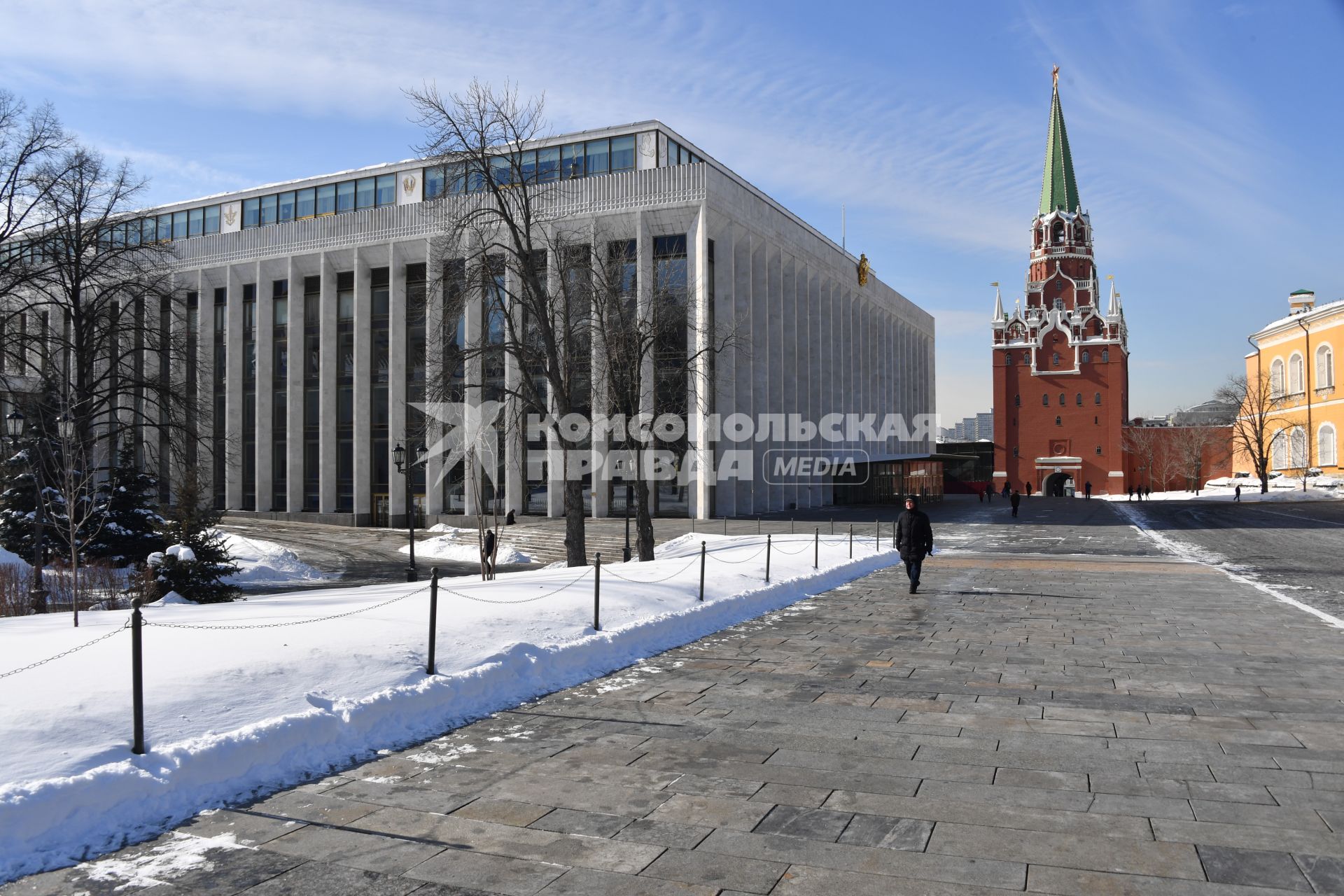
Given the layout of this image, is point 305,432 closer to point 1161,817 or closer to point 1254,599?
point 1254,599

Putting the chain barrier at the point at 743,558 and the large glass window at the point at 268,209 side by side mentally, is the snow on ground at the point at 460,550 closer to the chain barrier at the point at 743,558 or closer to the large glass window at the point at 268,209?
the chain barrier at the point at 743,558

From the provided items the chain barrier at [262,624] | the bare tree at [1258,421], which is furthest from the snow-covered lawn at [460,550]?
the bare tree at [1258,421]

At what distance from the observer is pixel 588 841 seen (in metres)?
5.07

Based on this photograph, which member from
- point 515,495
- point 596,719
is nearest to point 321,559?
point 515,495

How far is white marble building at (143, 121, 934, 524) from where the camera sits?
1711 inches

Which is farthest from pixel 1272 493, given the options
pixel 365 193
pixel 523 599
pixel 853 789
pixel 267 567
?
pixel 853 789

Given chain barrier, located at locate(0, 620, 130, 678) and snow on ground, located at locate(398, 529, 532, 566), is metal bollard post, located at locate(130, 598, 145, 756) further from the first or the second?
snow on ground, located at locate(398, 529, 532, 566)

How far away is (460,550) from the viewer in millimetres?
37688

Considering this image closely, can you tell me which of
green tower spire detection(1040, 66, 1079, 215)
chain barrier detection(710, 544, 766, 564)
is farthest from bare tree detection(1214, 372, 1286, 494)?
chain barrier detection(710, 544, 766, 564)

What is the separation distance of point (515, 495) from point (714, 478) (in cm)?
1010

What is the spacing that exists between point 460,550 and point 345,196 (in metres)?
30.3

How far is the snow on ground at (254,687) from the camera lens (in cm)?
545

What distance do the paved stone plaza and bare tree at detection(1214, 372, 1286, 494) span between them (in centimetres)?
7174

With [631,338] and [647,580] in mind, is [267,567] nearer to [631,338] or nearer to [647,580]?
[631,338]
